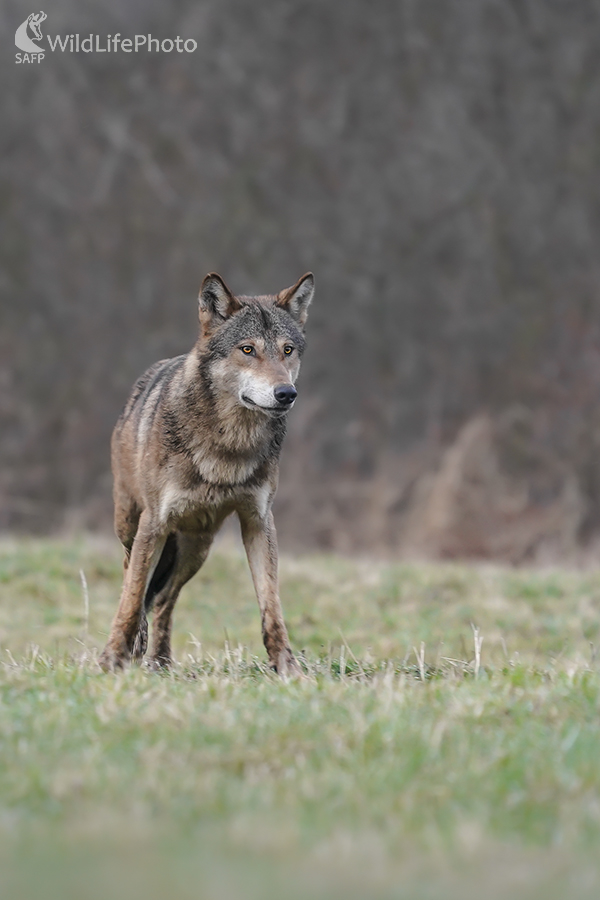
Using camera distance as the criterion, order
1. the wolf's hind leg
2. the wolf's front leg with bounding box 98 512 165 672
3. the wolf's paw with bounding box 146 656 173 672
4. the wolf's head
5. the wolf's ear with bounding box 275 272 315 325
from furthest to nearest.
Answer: the wolf's hind leg
the wolf's paw with bounding box 146 656 173 672
the wolf's ear with bounding box 275 272 315 325
the wolf's front leg with bounding box 98 512 165 672
the wolf's head

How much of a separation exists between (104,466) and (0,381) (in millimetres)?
2278

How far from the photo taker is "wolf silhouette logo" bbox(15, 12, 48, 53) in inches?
805

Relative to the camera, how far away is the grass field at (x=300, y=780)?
2998 mm

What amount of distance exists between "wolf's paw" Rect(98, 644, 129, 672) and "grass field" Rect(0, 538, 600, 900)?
12 centimetres

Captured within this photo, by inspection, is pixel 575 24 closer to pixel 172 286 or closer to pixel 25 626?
pixel 172 286

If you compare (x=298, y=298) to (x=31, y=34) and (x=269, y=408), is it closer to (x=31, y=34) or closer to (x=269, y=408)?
(x=269, y=408)

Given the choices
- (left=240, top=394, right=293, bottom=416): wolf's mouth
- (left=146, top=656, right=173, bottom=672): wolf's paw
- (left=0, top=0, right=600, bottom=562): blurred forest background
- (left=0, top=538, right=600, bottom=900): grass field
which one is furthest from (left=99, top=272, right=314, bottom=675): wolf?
(left=0, top=0, right=600, bottom=562): blurred forest background

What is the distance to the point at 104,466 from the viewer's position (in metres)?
20.1

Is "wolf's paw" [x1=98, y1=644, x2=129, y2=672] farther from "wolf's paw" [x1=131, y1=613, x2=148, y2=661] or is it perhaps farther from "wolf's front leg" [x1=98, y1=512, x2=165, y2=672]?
"wolf's paw" [x1=131, y1=613, x2=148, y2=661]

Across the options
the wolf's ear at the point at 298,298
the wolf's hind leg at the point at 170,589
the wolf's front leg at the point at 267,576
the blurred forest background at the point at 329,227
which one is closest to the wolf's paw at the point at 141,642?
the wolf's hind leg at the point at 170,589

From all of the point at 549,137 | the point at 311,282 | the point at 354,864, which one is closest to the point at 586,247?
the point at 549,137

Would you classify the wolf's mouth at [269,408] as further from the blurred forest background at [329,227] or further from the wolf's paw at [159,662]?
the blurred forest background at [329,227]

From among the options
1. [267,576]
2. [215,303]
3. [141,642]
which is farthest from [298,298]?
[141,642]

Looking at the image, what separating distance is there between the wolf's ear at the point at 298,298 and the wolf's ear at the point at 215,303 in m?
0.31
